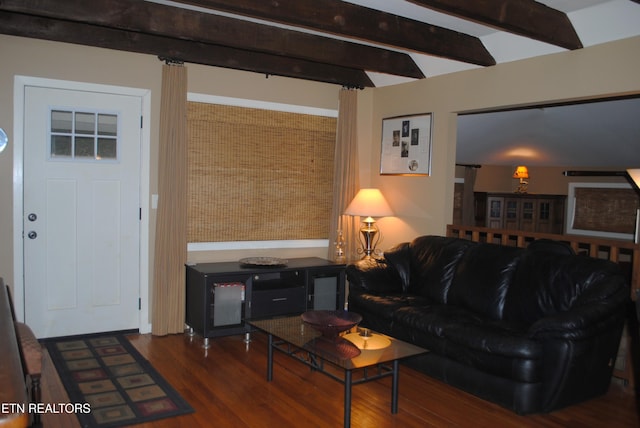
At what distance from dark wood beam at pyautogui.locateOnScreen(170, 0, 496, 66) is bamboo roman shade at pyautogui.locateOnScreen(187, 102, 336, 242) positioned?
1.68 meters

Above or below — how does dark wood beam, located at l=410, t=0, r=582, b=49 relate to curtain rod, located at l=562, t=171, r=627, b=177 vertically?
above

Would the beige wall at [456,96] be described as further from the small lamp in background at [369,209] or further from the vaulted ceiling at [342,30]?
the small lamp in background at [369,209]

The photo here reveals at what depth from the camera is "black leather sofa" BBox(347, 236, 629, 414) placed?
3.21 metres

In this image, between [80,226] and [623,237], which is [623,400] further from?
[623,237]

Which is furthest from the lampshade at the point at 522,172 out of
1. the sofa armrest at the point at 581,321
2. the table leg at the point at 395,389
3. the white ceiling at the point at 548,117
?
the table leg at the point at 395,389

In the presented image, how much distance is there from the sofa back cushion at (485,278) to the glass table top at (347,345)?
3.28 feet

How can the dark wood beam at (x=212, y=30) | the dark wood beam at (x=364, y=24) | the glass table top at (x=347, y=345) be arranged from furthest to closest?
1. the dark wood beam at (x=212, y=30)
2. the dark wood beam at (x=364, y=24)
3. the glass table top at (x=347, y=345)

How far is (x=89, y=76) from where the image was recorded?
4.36 m

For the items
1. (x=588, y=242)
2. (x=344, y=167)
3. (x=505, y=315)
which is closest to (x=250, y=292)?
(x=344, y=167)

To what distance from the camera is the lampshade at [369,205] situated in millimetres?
5234

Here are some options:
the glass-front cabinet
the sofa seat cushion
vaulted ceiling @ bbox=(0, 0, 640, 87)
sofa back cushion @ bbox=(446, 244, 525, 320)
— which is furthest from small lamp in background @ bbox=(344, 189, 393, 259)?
the glass-front cabinet

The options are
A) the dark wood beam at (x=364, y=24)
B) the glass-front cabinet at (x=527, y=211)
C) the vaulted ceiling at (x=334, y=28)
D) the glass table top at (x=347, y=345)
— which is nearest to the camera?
the glass table top at (x=347, y=345)

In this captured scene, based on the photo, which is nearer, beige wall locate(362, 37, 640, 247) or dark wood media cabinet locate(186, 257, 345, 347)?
beige wall locate(362, 37, 640, 247)

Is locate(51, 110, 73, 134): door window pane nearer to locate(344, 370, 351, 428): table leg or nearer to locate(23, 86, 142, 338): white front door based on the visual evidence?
locate(23, 86, 142, 338): white front door
